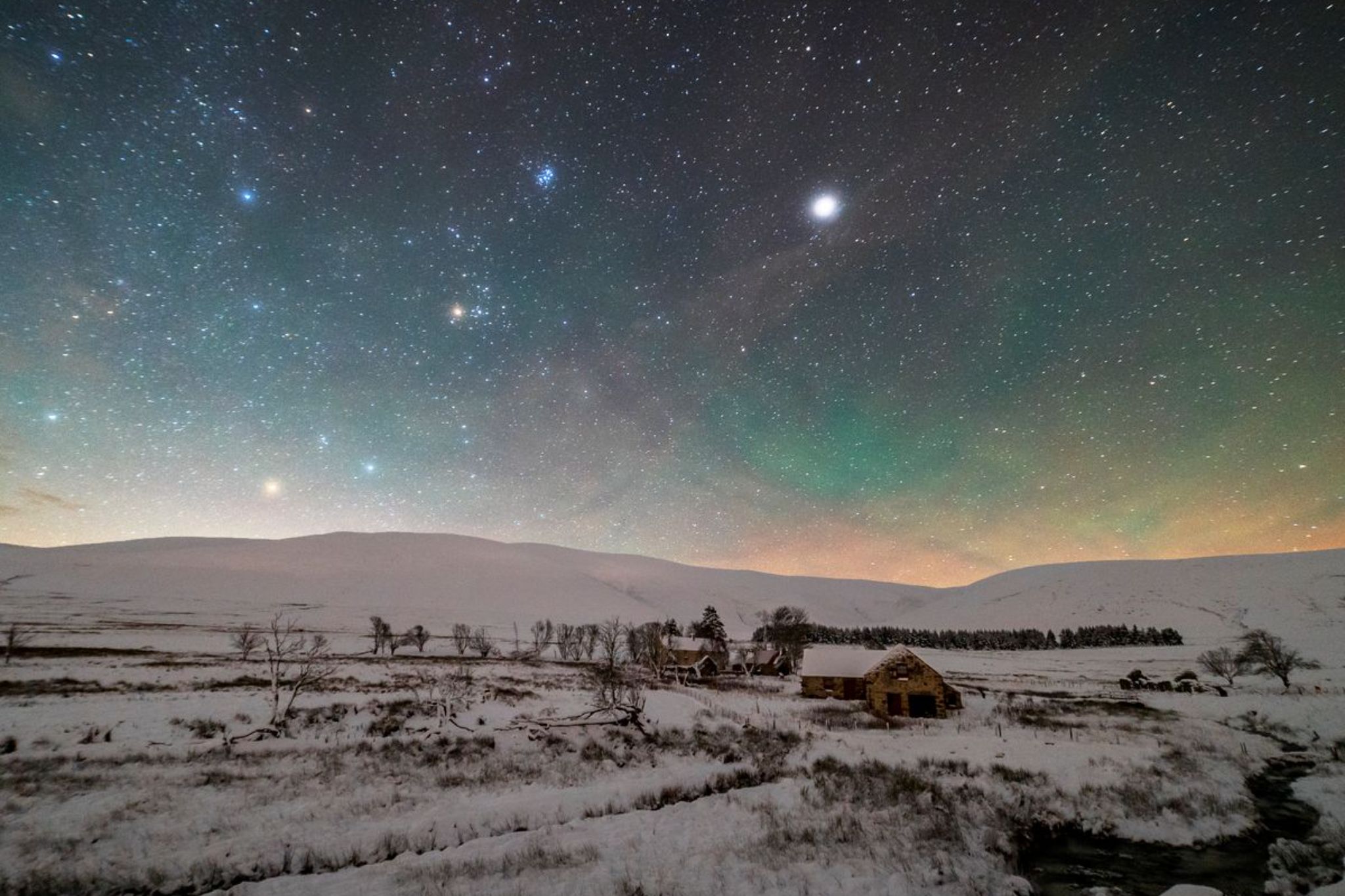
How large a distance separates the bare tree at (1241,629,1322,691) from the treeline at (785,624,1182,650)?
2074 inches

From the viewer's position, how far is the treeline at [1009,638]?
356 feet

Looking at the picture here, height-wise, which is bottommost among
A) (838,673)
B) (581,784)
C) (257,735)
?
(257,735)

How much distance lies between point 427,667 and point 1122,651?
111 metres

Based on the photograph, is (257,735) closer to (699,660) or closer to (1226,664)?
(699,660)

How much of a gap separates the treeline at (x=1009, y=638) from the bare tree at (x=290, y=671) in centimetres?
8963

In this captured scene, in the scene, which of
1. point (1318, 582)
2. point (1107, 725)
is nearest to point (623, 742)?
point (1107, 725)

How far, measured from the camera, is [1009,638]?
416ft

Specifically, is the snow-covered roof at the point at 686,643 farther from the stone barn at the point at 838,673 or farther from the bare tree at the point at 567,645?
the stone barn at the point at 838,673

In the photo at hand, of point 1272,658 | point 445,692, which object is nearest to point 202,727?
point 445,692

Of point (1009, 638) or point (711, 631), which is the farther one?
point (1009, 638)

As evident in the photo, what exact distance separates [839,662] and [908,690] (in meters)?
10.7

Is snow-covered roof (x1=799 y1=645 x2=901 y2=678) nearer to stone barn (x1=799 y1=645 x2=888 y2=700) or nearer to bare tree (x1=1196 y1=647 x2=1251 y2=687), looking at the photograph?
stone barn (x1=799 y1=645 x2=888 y2=700)

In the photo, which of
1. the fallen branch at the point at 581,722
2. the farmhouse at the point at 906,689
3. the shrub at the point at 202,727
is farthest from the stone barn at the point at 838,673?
the shrub at the point at 202,727

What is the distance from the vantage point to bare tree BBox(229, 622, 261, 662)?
50.5 meters
